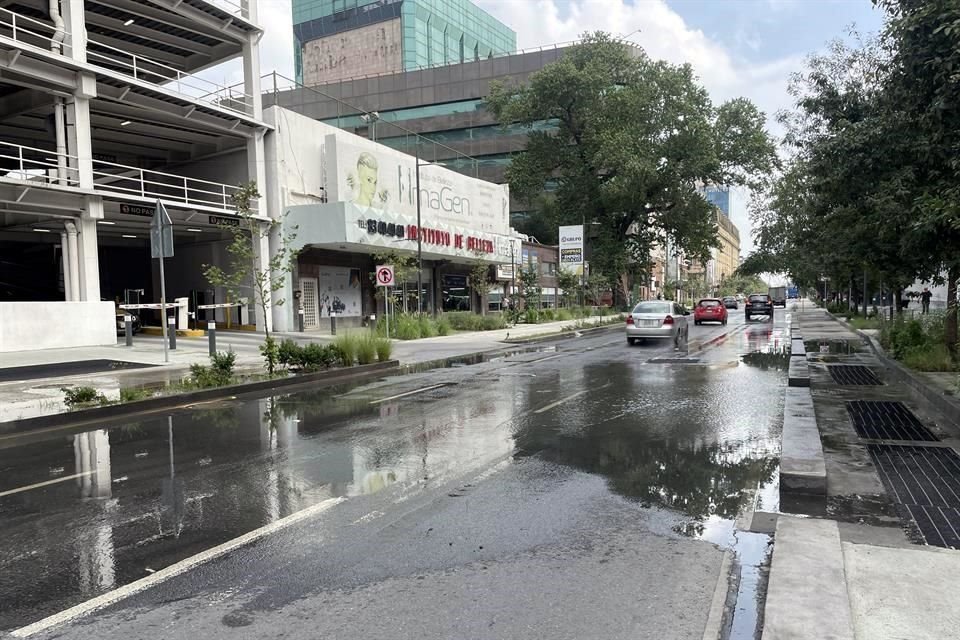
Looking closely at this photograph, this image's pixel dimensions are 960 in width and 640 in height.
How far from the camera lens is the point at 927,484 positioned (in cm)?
606

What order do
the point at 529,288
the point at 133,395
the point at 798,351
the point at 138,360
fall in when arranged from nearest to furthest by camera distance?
the point at 133,395, the point at 798,351, the point at 138,360, the point at 529,288

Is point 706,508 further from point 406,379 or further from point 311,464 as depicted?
point 406,379

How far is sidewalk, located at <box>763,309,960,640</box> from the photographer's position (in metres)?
3.45

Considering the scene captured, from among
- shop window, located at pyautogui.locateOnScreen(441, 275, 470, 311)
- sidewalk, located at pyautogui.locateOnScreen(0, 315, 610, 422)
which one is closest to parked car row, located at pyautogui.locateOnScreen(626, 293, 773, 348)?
sidewalk, located at pyautogui.locateOnScreen(0, 315, 610, 422)

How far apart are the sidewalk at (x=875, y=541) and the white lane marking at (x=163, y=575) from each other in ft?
11.8

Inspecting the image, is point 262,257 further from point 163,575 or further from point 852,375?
point 163,575

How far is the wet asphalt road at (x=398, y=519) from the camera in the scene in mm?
3736

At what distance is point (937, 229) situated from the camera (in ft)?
33.0

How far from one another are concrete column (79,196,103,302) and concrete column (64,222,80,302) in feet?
0.40

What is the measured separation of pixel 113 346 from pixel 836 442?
21830mm

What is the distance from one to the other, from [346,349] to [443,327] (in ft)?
49.3

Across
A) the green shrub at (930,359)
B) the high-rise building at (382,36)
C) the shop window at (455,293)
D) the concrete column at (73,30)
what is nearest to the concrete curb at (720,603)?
the green shrub at (930,359)

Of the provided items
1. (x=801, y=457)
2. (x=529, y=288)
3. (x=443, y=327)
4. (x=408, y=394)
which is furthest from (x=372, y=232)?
(x=801, y=457)

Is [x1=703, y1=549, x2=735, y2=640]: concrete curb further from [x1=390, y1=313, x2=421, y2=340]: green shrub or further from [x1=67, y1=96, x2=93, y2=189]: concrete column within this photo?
[x1=390, y1=313, x2=421, y2=340]: green shrub
